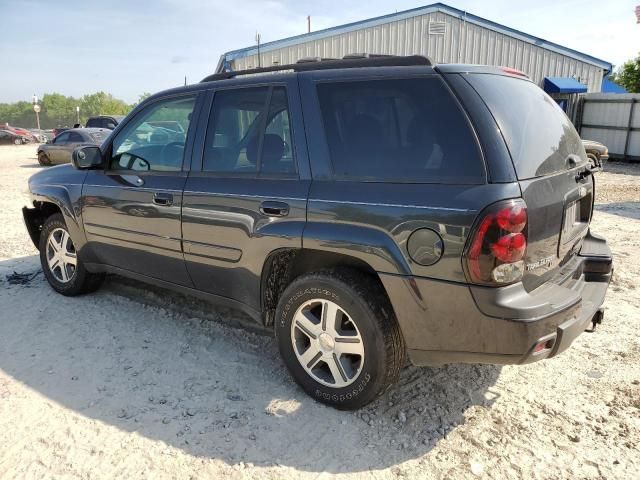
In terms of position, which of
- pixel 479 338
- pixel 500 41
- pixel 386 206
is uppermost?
pixel 500 41

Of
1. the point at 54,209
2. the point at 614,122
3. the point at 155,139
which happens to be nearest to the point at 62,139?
the point at 54,209

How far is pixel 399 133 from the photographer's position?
260 cm

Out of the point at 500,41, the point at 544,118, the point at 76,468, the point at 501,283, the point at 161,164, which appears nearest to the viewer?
the point at 501,283

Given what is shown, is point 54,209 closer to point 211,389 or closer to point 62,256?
point 62,256

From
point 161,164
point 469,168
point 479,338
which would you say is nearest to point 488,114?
point 469,168

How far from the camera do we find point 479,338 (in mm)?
2412

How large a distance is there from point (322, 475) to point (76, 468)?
1215 millimetres

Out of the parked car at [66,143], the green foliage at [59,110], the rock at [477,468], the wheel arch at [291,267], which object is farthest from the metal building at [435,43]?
the green foliage at [59,110]

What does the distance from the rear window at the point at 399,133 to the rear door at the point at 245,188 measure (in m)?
0.25

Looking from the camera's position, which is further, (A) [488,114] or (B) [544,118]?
(B) [544,118]

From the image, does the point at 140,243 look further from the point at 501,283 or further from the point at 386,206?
the point at 501,283

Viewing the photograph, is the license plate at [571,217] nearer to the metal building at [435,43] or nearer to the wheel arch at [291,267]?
the wheel arch at [291,267]

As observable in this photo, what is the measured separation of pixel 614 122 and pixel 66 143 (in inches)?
764

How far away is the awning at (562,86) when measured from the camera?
1866cm
